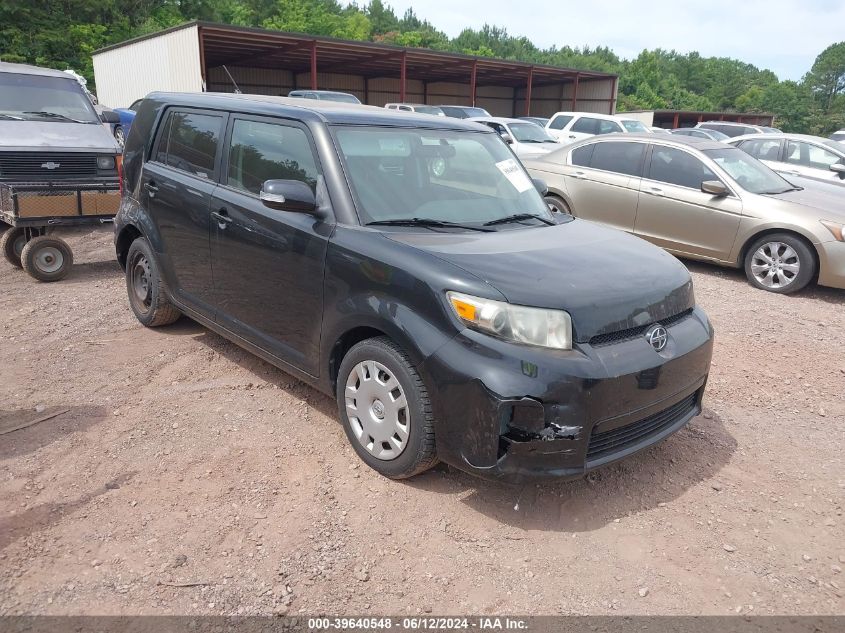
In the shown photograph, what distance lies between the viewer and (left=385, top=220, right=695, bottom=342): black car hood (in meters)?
3.03

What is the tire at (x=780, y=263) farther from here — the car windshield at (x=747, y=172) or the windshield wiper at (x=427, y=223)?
the windshield wiper at (x=427, y=223)

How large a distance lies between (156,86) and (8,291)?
1965 centimetres

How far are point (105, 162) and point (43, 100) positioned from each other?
60.9 inches

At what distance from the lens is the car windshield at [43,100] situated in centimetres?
868

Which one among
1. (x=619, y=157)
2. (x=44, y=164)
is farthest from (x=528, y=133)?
(x=44, y=164)

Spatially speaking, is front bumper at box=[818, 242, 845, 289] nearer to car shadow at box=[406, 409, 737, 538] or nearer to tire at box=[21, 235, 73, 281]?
car shadow at box=[406, 409, 737, 538]

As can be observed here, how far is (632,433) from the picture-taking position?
322 cm

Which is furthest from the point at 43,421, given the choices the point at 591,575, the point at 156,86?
the point at 156,86

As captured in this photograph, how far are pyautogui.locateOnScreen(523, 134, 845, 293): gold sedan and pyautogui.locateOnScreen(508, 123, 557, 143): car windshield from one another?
25.1ft

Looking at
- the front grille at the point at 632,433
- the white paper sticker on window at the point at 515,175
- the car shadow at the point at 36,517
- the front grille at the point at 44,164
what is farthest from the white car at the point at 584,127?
the car shadow at the point at 36,517

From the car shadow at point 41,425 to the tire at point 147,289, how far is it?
124cm

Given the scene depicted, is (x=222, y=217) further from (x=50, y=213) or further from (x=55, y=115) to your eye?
(x=55, y=115)

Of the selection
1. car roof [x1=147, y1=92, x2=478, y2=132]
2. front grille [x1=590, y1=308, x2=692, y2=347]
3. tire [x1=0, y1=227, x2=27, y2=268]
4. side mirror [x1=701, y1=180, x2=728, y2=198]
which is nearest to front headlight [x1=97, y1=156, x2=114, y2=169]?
tire [x1=0, y1=227, x2=27, y2=268]

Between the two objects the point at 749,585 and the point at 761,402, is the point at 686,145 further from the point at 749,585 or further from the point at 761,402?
the point at 749,585
